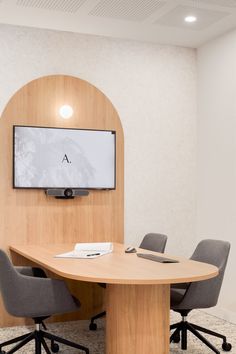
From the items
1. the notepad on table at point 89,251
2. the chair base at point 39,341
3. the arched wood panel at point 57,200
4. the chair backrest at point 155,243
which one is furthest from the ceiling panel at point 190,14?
the chair base at point 39,341

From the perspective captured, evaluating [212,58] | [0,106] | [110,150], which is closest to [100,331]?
[110,150]

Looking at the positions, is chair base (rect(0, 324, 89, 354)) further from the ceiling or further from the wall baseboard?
the ceiling

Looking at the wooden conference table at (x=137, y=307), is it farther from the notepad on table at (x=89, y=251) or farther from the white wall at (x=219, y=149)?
the white wall at (x=219, y=149)

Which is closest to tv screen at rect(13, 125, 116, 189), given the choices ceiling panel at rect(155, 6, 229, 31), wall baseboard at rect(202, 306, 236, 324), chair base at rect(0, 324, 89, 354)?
ceiling panel at rect(155, 6, 229, 31)

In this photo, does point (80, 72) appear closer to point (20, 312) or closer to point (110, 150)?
point (110, 150)

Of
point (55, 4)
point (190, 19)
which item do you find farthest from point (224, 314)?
point (55, 4)

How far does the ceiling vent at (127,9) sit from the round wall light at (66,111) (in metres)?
1.04

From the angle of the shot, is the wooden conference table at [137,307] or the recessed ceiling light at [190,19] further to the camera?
the recessed ceiling light at [190,19]

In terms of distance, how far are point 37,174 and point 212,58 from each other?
2.45 meters

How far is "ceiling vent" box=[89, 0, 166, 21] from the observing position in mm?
4680

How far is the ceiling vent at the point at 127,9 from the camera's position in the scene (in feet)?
15.4

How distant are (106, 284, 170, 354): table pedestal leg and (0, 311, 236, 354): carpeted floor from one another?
0.89 metres

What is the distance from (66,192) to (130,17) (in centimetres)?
190

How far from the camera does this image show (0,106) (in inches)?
208
